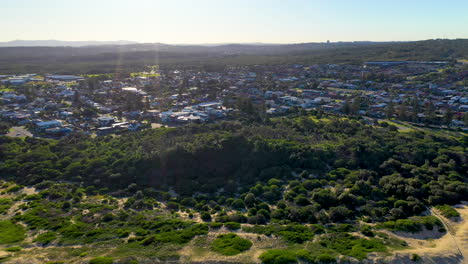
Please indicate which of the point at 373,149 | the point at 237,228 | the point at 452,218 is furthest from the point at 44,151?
the point at 452,218

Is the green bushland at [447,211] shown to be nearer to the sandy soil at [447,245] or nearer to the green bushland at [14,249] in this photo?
the sandy soil at [447,245]

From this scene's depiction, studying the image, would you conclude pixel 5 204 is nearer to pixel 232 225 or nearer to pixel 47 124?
pixel 232 225

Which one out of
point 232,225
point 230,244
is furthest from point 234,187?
point 230,244

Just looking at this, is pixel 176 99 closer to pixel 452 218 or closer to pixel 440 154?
pixel 440 154

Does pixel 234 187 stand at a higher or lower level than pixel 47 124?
lower

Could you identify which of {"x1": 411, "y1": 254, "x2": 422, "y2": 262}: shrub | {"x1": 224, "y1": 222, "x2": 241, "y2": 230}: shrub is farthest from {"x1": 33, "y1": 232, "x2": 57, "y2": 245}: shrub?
{"x1": 411, "y1": 254, "x2": 422, "y2": 262}: shrub

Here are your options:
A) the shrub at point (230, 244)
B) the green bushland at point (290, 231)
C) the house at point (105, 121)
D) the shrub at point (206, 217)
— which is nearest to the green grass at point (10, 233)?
the shrub at point (206, 217)

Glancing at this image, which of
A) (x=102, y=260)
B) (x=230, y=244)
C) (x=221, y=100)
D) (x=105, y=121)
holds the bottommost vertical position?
(x=230, y=244)
